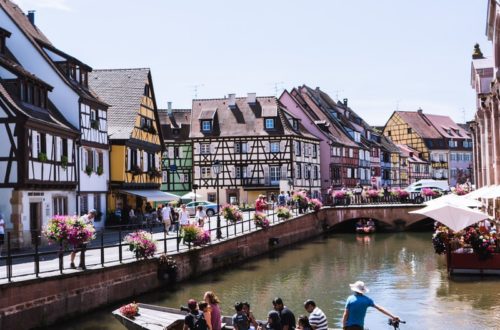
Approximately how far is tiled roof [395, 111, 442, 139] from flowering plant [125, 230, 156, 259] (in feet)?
299

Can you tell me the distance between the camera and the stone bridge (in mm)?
59906

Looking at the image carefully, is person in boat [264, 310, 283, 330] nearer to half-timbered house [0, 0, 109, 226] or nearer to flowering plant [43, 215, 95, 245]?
flowering plant [43, 215, 95, 245]

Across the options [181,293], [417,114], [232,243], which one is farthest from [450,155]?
[181,293]

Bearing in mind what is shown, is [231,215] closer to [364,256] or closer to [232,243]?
[232,243]

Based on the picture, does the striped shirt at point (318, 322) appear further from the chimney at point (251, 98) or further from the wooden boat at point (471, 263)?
the chimney at point (251, 98)

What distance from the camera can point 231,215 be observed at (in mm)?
40375

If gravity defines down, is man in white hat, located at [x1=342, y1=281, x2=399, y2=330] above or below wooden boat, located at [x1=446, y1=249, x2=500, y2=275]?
above

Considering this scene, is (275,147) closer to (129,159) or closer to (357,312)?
(129,159)

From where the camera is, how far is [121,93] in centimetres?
4766

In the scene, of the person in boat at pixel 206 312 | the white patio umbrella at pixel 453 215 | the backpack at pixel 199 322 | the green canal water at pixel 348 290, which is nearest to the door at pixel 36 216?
the green canal water at pixel 348 290

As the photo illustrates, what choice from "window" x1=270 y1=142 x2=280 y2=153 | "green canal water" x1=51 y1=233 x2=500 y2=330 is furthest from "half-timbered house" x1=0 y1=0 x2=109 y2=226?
"window" x1=270 y1=142 x2=280 y2=153

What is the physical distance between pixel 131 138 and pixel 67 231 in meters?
21.8

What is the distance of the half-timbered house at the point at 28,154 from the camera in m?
30.5

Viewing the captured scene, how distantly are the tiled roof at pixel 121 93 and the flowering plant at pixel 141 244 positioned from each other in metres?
17.8
